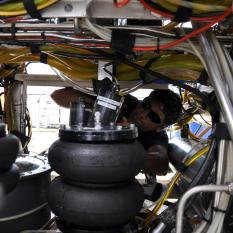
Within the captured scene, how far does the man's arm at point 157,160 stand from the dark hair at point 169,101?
225 millimetres

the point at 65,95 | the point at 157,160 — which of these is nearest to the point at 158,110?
the point at 157,160

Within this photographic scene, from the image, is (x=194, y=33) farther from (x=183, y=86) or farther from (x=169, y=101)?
(x=169, y=101)

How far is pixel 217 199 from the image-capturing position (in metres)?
0.66

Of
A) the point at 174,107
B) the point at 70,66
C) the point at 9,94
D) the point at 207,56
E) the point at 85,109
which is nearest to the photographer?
the point at 207,56

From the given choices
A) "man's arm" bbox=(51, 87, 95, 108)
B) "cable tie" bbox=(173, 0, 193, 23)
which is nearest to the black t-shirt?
"man's arm" bbox=(51, 87, 95, 108)

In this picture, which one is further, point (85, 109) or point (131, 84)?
point (131, 84)

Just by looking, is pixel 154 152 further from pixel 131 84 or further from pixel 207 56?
pixel 207 56

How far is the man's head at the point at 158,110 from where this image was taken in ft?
5.00

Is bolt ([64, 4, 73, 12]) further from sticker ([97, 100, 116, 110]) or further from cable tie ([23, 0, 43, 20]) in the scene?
sticker ([97, 100, 116, 110])

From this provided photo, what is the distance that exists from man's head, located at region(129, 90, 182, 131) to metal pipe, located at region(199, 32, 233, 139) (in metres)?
0.91

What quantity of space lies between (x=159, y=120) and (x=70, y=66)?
32.6 inches

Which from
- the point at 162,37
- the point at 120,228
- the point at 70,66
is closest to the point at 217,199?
the point at 120,228

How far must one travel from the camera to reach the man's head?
1.53 meters

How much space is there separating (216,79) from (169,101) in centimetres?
93
